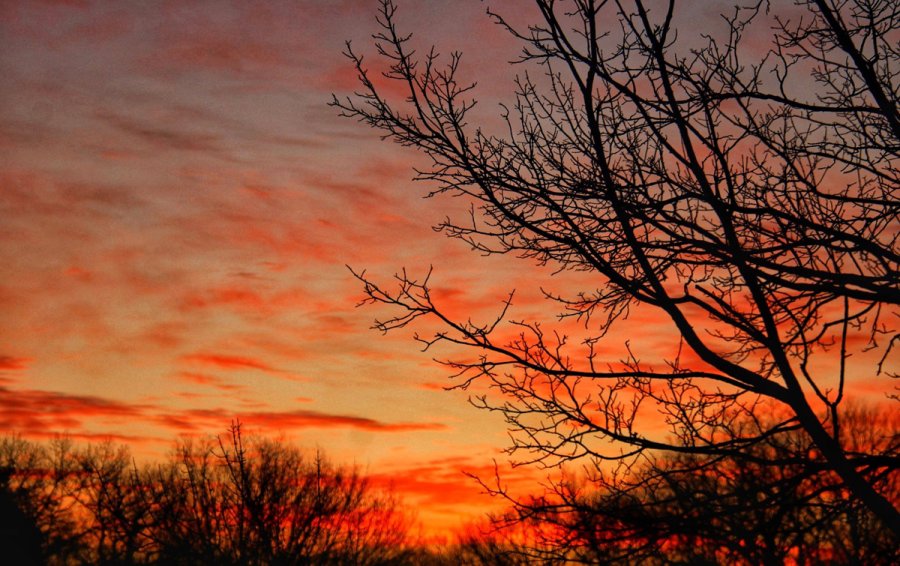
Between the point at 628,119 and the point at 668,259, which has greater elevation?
the point at 628,119

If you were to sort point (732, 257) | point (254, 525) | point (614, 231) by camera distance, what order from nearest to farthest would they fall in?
1. point (732, 257)
2. point (614, 231)
3. point (254, 525)

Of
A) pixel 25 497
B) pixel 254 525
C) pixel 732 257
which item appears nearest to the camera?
pixel 732 257

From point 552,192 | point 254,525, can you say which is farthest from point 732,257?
point 254,525

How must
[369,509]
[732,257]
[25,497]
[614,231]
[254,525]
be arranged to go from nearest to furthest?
[732,257], [614,231], [254,525], [369,509], [25,497]

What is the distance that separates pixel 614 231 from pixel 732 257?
788mm

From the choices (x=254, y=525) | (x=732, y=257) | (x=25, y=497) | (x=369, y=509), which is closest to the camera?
(x=732, y=257)

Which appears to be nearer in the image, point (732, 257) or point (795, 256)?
point (732, 257)

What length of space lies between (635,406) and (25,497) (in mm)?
43250

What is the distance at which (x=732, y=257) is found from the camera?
5941 millimetres

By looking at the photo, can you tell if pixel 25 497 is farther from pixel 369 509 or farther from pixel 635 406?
pixel 635 406

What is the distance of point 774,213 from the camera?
610 cm

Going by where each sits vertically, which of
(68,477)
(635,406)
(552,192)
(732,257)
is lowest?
(635,406)

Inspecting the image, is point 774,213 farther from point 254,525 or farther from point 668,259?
point 254,525

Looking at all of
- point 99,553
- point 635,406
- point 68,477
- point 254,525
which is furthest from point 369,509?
point 635,406
